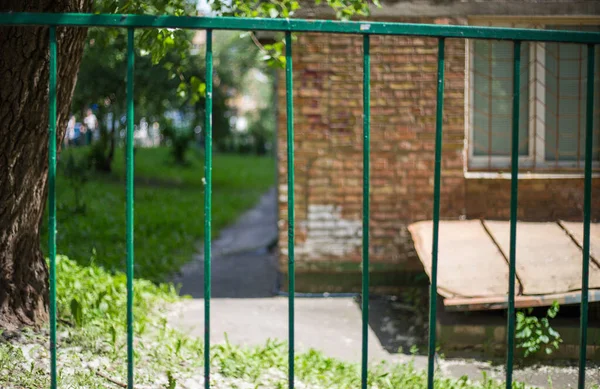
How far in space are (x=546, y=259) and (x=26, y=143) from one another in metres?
3.67

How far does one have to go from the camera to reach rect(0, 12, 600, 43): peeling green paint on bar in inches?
93.6

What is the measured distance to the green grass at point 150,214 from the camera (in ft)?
27.0

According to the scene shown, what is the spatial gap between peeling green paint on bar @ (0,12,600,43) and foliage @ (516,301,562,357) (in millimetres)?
2650

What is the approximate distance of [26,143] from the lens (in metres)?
3.67

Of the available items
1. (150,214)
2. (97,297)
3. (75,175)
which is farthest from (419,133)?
(150,214)

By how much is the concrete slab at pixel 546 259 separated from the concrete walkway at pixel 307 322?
564 mm

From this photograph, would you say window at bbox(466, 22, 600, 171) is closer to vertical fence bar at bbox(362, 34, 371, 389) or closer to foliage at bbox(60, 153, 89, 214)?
vertical fence bar at bbox(362, 34, 371, 389)

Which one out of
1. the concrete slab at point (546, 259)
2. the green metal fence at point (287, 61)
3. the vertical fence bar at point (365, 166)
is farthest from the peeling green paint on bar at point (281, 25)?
the concrete slab at point (546, 259)

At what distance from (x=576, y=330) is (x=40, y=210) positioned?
3658mm

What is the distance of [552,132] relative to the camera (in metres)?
6.73

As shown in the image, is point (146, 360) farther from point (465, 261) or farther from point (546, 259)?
point (546, 259)

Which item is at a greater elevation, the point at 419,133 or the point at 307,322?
the point at 419,133

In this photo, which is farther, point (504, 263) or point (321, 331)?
point (321, 331)

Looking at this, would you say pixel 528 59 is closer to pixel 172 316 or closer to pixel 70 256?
pixel 172 316
